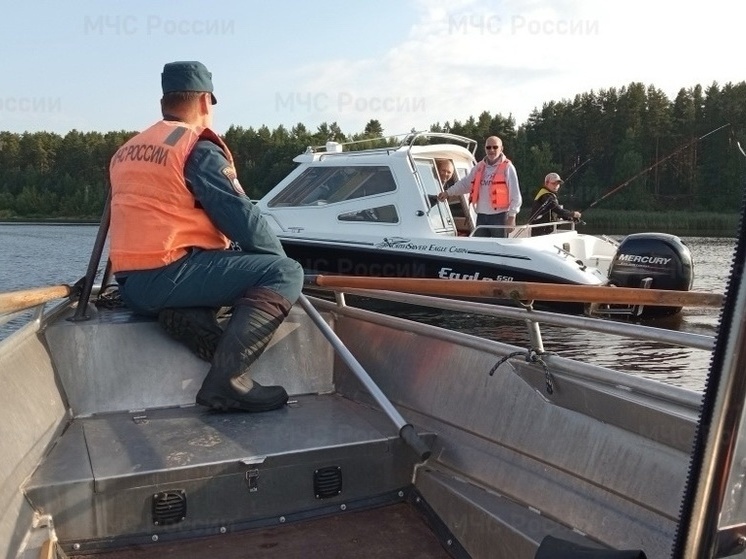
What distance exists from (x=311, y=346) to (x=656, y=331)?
6.51 feet

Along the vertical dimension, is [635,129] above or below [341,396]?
above

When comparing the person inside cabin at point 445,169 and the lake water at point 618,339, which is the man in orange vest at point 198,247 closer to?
the lake water at point 618,339

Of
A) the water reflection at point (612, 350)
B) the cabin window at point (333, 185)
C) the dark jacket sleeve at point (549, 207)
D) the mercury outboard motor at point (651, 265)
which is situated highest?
the cabin window at point (333, 185)

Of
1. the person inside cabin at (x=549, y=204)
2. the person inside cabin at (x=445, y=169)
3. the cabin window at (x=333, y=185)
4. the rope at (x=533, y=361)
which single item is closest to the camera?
the rope at (x=533, y=361)

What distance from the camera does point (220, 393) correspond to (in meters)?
3.20

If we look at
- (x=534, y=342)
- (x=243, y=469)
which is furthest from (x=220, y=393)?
(x=534, y=342)

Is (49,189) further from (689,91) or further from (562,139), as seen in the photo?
(689,91)

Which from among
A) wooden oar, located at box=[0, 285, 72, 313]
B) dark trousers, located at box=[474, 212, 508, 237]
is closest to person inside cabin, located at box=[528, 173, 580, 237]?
dark trousers, located at box=[474, 212, 508, 237]

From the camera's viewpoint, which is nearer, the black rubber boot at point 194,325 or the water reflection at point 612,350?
the black rubber boot at point 194,325

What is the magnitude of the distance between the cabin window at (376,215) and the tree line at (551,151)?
3012 centimetres

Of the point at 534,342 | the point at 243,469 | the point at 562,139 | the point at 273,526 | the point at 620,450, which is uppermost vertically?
the point at 562,139

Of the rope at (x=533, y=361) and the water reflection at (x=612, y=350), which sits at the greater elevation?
the rope at (x=533, y=361)

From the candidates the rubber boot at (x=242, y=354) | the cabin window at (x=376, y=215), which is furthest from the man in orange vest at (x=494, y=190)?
the rubber boot at (x=242, y=354)

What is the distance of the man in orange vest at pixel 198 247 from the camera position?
3.21 metres
